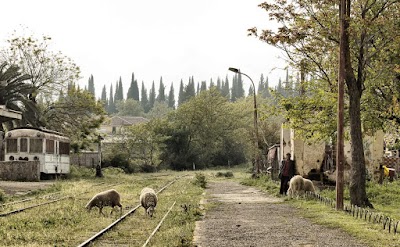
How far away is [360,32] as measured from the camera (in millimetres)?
20219

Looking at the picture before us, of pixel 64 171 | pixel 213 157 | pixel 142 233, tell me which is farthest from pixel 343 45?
pixel 213 157

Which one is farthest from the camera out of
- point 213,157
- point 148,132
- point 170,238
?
point 213,157

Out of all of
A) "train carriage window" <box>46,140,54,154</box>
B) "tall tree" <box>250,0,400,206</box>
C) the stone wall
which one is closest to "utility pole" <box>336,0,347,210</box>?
"tall tree" <box>250,0,400,206</box>

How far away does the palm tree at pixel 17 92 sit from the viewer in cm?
4256

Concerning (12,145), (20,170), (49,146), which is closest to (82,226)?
(20,170)

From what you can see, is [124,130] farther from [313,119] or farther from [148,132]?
[313,119]

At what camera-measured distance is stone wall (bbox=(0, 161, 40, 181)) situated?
3459cm

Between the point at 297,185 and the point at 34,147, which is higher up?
the point at 34,147

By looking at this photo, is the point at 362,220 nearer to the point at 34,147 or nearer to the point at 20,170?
the point at 20,170

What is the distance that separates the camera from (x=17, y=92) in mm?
44156

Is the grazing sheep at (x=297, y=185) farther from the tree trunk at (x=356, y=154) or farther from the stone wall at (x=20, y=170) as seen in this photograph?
the stone wall at (x=20, y=170)

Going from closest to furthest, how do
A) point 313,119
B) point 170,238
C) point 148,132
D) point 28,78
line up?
1. point 170,238
2. point 313,119
3. point 28,78
4. point 148,132

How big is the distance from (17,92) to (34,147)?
25.3ft

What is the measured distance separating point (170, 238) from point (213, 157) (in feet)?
239
